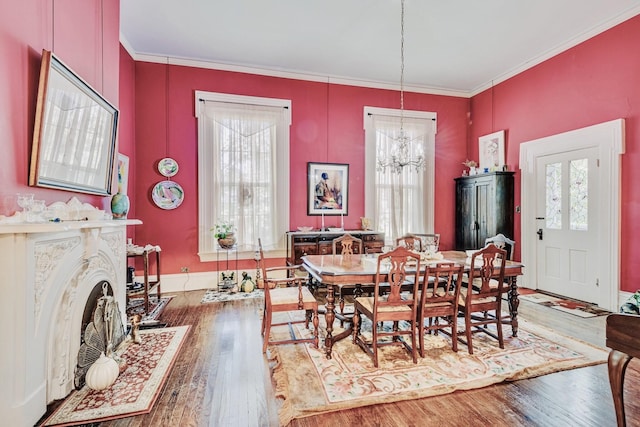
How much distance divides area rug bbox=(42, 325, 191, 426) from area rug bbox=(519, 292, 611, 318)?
4580 mm

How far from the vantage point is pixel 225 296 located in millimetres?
4555

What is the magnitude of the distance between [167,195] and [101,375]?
3.16 metres

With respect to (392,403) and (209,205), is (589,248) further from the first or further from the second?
(209,205)

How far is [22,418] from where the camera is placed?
5.75ft

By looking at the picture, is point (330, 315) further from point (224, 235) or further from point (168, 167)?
point (168, 167)

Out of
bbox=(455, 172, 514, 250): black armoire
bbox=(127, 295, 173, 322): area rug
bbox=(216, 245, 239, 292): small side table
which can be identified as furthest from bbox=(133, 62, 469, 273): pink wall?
bbox=(127, 295, 173, 322): area rug

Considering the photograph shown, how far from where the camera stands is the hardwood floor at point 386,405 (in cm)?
187

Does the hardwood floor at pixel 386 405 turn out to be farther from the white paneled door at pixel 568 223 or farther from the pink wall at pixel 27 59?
the white paneled door at pixel 568 223

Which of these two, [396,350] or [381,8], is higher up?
[381,8]

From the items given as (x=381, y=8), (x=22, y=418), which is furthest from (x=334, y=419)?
(x=381, y=8)

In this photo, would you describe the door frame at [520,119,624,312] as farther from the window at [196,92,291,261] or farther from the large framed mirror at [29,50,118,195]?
the large framed mirror at [29,50,118,195]

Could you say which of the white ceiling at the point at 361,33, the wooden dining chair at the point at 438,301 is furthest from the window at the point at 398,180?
the wooden dining chair at the point at 438,301

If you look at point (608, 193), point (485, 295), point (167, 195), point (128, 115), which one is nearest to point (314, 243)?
point (167, 195)

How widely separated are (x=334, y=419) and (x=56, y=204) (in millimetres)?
2349
